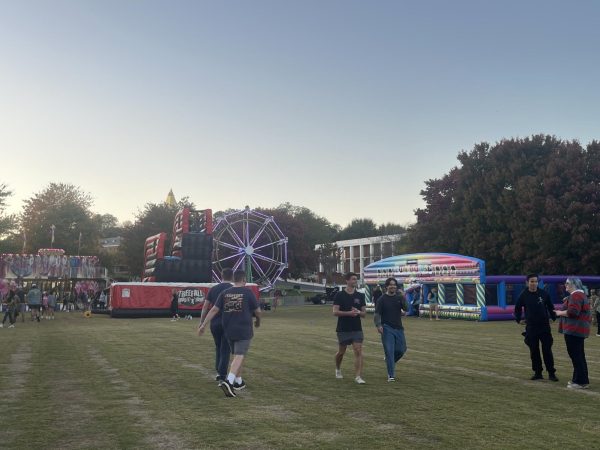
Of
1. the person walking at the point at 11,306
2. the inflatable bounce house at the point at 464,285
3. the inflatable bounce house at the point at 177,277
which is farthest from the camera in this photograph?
the inflatable bounce house at the point at 177,277

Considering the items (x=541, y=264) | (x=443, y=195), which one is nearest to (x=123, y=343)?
(x=541, y=264)

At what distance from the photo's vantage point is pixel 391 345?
1004 centimetres

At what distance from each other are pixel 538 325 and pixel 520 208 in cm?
3252

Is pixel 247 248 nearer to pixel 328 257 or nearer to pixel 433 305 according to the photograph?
pixel 433 305

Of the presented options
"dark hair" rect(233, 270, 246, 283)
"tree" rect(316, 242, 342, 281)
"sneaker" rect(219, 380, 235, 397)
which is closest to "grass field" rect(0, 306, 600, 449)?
"sneaker" rect(219, 380, 235, 397)

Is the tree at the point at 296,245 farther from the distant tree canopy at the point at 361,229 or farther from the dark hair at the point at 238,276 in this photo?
the dark hair at the point at 238,276

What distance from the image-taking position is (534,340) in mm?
10062

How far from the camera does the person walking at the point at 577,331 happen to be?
923cm

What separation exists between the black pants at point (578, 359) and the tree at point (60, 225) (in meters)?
65.3

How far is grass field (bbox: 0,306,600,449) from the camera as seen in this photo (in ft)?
19.6

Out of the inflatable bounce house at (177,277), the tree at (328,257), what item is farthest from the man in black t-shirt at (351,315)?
the tree at (328,257)

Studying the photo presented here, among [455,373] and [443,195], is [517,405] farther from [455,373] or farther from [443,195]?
[443,195]

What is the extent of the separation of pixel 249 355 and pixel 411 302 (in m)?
25.6

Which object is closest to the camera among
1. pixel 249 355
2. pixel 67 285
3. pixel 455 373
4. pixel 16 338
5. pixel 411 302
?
pixel 455 373
